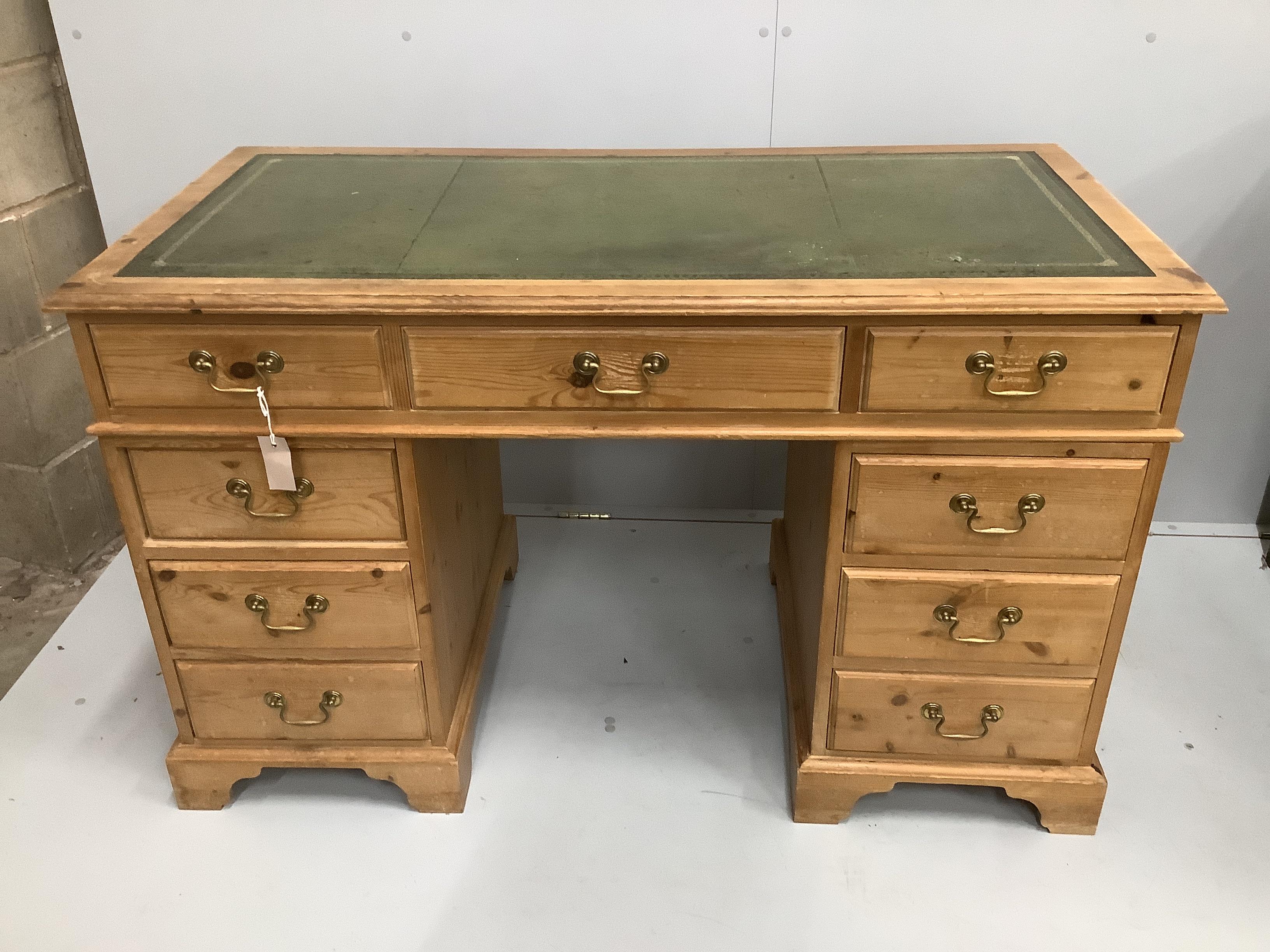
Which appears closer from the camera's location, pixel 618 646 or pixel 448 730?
pixel 448 730

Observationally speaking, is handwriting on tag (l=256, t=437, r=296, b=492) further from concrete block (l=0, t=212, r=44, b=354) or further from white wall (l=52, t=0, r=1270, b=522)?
concrete block (l=0, t=212, r=44, b=354)

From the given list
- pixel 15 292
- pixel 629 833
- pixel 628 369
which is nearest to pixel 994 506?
pixel 628 369

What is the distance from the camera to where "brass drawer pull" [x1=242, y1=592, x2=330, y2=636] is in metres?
1.39

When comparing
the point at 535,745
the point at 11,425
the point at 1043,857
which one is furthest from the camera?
the point at 11,425

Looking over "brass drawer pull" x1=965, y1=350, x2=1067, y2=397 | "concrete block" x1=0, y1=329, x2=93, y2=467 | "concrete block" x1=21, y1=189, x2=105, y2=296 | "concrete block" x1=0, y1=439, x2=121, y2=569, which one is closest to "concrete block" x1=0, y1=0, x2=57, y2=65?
"concrete block" x1=21, y1=189, x2=105, y2=296

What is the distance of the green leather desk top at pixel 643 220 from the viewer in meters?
1.22

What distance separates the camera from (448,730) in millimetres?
1539

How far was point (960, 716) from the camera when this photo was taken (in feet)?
4.75

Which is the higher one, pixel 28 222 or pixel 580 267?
pixel 580 267

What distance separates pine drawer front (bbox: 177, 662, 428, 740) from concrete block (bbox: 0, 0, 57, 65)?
1.20 m

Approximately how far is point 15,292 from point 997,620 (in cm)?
182

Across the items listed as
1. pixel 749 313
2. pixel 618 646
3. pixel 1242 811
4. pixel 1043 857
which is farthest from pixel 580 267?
pixel 1242 811

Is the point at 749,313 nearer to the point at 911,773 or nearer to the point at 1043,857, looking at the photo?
the point at 911,773

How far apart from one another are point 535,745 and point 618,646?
0.28 m
